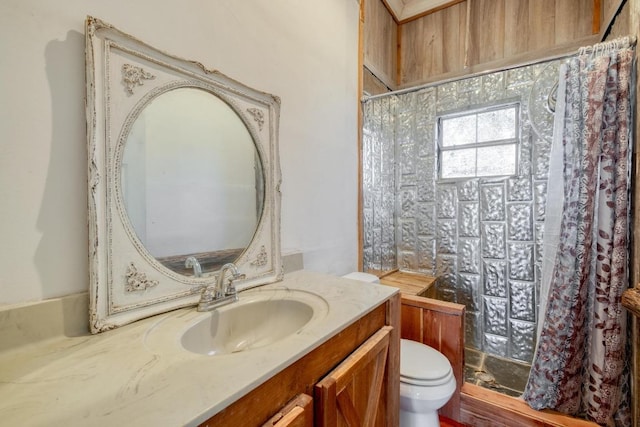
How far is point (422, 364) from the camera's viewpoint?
4.10 feet

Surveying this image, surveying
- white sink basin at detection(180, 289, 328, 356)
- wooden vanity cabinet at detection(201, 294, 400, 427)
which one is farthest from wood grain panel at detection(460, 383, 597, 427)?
white sink basin at detection(180, 289, 328, 356)

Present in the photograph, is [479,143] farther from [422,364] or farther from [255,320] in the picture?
[255,320]

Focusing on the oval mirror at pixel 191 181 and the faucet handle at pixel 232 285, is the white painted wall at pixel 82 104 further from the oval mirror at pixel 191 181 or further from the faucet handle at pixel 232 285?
the faucet handle at pixel 232 285

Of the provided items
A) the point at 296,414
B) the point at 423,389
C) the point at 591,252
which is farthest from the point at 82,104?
the point at 591,252

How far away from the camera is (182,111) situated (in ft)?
3.00

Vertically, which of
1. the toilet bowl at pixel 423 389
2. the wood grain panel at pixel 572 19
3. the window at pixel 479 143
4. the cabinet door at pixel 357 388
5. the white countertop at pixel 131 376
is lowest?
the toilet bowl at pixel 423 389

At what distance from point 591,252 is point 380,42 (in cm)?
219

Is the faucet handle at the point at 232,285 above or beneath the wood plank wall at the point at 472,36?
beneath

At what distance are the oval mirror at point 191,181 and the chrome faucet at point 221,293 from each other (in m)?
0.08

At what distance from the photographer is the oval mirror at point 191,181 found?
82 centimetres

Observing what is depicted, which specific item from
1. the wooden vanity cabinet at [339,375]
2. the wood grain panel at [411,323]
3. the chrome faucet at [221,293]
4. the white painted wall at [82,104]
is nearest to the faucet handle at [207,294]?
the chrome faucet at [221,293]

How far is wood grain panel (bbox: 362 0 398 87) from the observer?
7.21ft

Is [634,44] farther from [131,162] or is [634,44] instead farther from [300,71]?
[131,162]

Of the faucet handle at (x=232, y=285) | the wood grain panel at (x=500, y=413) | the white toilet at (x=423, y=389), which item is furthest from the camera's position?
the wood grain panel at (x=500, y=413)
